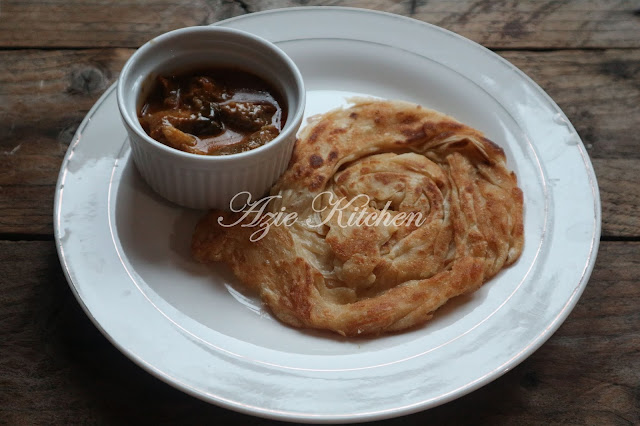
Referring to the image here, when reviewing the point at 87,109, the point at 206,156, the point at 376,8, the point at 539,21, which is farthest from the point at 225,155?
the point at 539,21

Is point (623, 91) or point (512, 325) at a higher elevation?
point (623, 91)

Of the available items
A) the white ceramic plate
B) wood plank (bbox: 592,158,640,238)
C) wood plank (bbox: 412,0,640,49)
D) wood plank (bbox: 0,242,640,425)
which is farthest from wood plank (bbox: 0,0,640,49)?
wood plank (bbox: 0,242,640,425)

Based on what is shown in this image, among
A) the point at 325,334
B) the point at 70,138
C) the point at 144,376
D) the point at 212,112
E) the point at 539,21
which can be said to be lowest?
the point at 144,376

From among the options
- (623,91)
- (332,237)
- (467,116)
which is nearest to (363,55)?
(467,116)

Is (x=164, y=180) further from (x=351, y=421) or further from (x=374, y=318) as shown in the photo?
(x=351, y=421)

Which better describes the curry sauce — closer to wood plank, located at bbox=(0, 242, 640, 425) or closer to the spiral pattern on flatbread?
the spiral pattern on flatbread

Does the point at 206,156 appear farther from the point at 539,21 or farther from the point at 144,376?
the point at 539,21
